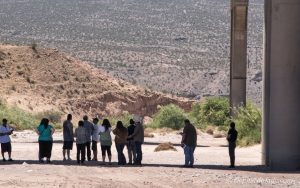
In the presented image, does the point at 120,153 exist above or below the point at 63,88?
below

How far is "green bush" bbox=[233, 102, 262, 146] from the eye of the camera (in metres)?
39.5

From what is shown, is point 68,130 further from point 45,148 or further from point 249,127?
point 249,127

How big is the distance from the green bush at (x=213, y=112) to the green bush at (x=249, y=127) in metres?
18.8

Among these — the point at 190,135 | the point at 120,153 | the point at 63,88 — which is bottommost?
the point at 120,153

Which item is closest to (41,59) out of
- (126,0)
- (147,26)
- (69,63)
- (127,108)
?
(69,63)

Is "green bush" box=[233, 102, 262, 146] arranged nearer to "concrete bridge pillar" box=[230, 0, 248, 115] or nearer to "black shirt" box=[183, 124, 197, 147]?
"concrete bridge pillar" box=[230, 0, 248, 115]

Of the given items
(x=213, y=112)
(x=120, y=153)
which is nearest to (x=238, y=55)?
(x=213, y=112)

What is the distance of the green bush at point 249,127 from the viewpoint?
130ft

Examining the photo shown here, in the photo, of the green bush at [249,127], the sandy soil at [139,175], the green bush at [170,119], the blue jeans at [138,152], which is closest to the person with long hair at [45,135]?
the sandy soil at [139,175]

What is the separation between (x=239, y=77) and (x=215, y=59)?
49.8 meters

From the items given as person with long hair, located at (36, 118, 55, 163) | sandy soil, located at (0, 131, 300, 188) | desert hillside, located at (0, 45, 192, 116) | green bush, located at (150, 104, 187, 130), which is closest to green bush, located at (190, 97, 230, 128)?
green bush, located at (150, 104, 187, 130)

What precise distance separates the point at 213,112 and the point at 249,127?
21877 mm

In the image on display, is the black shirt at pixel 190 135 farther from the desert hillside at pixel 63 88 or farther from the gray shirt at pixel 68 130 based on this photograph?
the desert hillside at pixel 63 88

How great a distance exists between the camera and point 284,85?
79.9 feet
